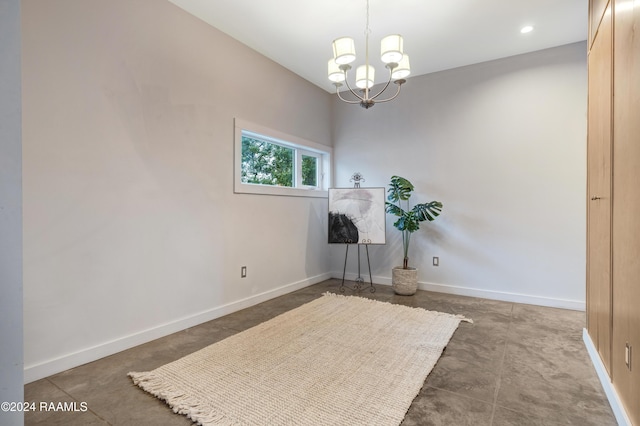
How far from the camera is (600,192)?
77.9 inches

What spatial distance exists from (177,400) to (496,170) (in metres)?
3.85

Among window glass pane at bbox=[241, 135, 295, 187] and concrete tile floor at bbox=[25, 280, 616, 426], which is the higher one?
window glass pane at bbox=[241, 135, 295, 187]

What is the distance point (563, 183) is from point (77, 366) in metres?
4.68

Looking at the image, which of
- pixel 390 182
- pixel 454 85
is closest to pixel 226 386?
pixel 390 182

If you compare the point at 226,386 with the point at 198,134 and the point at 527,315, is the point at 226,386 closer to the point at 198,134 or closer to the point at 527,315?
the point at 198,134

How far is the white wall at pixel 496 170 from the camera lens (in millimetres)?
3346

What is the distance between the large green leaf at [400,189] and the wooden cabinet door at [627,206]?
2.29 m

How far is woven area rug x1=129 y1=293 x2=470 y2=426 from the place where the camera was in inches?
63.3

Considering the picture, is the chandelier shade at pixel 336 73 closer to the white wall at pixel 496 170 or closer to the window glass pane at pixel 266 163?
the window glass pane at pixel 266 163

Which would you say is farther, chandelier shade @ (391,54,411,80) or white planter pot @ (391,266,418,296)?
white planter pot @ (391,266,418,296)

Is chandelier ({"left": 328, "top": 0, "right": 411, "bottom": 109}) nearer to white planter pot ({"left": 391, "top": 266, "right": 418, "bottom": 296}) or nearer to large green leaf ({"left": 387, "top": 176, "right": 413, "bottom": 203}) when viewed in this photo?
large green leaf ({"left": 387, "top": 176, "right": 413, "bottom": 203})

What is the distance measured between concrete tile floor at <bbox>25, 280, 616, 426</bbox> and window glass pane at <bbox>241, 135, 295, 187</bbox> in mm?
1608

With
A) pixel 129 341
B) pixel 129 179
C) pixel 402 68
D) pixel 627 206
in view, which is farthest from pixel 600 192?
pixel 129 341

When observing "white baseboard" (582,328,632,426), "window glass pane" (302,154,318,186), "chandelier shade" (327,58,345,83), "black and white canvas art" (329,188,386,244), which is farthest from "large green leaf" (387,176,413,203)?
"white baseboard" (582,328,632,426)
